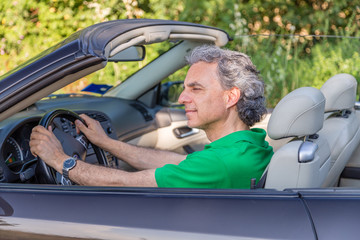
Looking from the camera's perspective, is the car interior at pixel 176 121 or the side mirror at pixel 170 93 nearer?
the car interior at pixel 176 121

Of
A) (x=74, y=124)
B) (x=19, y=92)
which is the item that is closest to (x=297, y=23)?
(x=74, y=124)

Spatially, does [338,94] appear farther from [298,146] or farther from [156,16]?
[156,16]

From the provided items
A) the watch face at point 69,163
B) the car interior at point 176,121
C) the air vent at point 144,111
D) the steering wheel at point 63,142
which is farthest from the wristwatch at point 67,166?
the air vent at point 144,111

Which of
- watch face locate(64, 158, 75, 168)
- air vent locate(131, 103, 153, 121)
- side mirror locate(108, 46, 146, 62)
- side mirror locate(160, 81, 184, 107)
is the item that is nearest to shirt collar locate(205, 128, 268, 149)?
watch face locate(64, 158, 75, 168)

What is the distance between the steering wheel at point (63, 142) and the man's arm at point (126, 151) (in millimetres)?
39

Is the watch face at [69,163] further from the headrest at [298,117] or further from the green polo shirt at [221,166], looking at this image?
the headrest at [298,117]

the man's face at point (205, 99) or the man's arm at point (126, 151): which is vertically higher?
the man's face at point (205, 99)

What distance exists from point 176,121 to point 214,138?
1.68 m

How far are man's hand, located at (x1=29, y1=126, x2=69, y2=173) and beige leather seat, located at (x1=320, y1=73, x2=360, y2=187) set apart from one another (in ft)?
3.86

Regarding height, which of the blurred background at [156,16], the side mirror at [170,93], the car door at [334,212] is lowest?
the car door at [334,212]

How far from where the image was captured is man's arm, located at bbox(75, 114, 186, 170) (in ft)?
9.09

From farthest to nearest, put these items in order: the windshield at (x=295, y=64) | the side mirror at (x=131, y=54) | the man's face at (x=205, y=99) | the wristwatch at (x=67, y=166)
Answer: the windshield at (x=295, y=64) < the side mirror at (x=131, y=54) < the man's face at (x=205, y=99) < the wristwatch at (x=67, y=166)

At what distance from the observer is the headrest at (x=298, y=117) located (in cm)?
206

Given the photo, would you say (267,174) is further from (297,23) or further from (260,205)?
(297,23)
